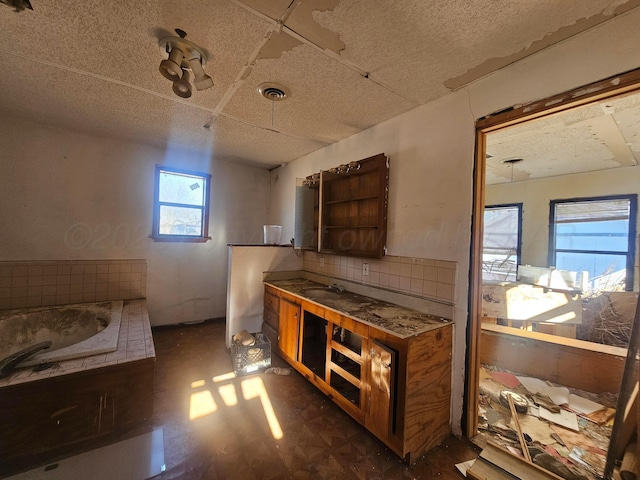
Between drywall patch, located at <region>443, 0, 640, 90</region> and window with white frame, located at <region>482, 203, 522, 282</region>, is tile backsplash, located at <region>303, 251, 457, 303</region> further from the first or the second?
window with white frame, located at <region>482, 203, 522, 282</region>

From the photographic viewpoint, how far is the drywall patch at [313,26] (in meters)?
→ 1.18

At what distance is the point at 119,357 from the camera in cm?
171

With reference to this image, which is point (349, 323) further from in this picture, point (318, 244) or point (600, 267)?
point (600, 267)

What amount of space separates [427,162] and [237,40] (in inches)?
60.5

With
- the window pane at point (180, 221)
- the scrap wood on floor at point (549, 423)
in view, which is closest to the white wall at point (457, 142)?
the scrap wood on floor at point (549, 423)

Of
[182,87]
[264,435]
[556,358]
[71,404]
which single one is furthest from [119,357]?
[556,358]

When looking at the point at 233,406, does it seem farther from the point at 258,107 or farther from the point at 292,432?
the point at 258,107

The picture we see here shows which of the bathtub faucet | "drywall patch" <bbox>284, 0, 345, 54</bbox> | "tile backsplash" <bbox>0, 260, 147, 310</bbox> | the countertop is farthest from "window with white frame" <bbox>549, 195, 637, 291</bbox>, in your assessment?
"tile backsplash" <bbox>0, 260, 147, 310</bbox>

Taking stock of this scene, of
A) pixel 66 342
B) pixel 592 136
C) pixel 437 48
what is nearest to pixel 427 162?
pixel 437 48

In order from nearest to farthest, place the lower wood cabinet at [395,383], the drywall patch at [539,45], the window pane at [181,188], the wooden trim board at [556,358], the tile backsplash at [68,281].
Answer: the drywall patch at [539,45] → the lower wood cabinet at [395,383] → the wooden trim board at [556,358] → the tile backsplash at [68,281] → the window pane at [181,188]

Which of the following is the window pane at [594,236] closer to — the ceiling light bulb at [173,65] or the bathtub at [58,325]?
the ceiling light bulb at [173,65]

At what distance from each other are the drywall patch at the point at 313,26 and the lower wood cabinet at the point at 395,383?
5.75 ft

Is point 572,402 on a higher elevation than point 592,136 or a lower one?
lower

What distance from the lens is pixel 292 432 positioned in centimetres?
173
